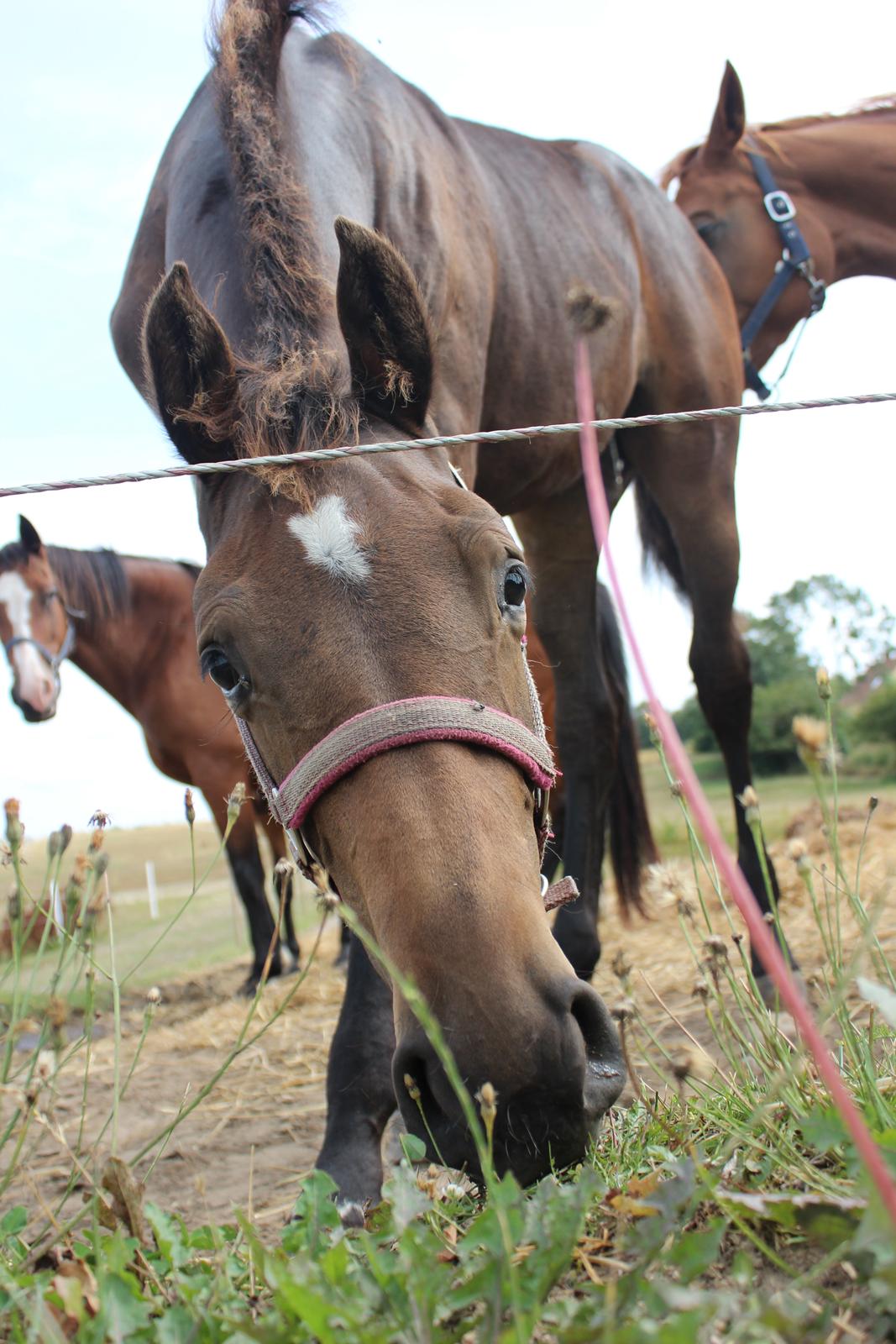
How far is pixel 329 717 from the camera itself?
5.57ft

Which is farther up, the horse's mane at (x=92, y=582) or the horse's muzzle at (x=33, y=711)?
the horse's mane at (x=92, y=582)

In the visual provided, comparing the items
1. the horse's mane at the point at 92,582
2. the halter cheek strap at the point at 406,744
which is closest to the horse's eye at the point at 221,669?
the halter cheek strap at the point at 406,744

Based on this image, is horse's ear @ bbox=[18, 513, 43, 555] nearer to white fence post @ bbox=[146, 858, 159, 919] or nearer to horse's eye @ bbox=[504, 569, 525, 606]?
white fence post @ bbox=[146, 858, 159, 919]

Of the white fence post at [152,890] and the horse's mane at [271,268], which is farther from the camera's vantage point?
the white fence post at [152,890]

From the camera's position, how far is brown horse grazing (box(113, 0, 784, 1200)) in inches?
54.1

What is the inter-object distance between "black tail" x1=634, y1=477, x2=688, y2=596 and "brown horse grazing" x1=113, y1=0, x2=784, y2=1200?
124 centimetres

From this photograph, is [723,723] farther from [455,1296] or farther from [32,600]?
[32,600]

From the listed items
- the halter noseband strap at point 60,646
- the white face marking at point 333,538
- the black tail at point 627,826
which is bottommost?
the black tail at point 627,826

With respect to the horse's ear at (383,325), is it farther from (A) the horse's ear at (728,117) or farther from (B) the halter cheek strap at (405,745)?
(A) the horse's ear at (728,117)

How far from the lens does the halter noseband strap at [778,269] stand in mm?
5340

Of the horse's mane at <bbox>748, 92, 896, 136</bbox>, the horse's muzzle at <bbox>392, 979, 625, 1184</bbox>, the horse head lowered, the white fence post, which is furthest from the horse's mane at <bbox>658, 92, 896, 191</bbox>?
the white fence post

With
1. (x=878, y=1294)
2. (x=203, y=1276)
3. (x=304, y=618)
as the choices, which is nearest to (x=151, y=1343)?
A: (x=203, y=1276)

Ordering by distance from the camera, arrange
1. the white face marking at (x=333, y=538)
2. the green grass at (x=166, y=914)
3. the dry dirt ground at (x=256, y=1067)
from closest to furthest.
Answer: the white face marking at (x=333, y=538), the dry dirt ground at (x=256, y=1067), the green grass at (x=166, y=914)

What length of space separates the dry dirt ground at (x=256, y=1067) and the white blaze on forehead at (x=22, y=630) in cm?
210
